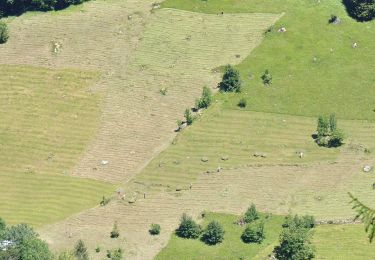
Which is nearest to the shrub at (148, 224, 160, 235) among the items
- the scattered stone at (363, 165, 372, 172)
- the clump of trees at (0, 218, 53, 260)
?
the clump of trees at (0, 218, 53, 260)

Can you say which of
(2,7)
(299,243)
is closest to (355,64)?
(299,243)

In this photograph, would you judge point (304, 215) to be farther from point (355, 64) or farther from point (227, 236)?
point (355, 64)

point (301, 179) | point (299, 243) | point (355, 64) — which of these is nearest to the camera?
point (299, 243)

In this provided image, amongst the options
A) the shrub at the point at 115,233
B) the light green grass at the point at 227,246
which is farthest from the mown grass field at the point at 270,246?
the shrub at the point at 115,233

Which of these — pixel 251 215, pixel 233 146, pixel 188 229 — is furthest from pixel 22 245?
pixel 233 146

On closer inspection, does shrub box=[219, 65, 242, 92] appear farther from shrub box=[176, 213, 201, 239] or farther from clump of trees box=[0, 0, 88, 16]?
clump of trees box=[0, 0, 88, 16]

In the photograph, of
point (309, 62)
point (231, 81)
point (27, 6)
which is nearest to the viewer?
point (231, 81)

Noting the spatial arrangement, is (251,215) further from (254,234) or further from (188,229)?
(188,229)

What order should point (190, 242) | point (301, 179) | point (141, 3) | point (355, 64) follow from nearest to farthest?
point (190, 242) → point (301, 179) → point (355, 64) → point (141, 3)
